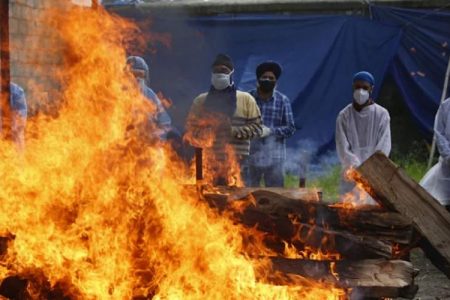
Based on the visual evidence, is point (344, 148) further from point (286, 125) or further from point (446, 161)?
point (446, 161)

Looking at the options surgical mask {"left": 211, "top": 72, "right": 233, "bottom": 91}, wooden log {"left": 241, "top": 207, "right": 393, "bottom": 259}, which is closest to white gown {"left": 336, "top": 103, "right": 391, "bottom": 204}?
surgical mask {"left": 211, "top": 72, "right": 233, "bottom": 91}

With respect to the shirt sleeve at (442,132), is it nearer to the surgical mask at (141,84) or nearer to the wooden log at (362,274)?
the surgical mask at (141,84)

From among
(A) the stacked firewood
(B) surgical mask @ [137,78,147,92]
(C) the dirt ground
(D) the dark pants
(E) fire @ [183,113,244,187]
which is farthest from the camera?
(D) the dark pants

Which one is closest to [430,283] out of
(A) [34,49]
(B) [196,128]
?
(B) [196,128]

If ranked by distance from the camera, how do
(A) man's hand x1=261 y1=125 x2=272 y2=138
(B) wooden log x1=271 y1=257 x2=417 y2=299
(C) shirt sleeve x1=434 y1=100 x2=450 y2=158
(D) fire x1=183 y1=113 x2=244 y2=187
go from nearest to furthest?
(B) wooden log x1=271 y1=257 x2=417 y2=299 < (D) fire x1=183 y1=113 x2=244 y2=187 < (A) man's hand x1=261 y1=125 x2=272 y2=138 < (C) shirt sleeve x1=434 y1=100 x2=450 y2=158

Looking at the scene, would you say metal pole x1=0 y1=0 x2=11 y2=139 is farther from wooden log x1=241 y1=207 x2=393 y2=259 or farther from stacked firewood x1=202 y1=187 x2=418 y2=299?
wooden log x1=241 y1=207 x2=393 y2=259

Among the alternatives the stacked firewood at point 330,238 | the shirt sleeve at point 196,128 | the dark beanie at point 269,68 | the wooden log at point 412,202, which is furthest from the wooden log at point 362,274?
the dark beanie at point 269,68

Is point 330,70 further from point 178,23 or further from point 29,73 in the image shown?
point 29,73

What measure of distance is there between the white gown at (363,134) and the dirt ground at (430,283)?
1084 mm

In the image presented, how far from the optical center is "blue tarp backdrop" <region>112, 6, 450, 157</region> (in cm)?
1003

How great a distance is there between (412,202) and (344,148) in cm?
282

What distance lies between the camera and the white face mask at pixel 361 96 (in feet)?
22.6

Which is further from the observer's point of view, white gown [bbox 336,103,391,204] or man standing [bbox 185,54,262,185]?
white gown [bbox 336,103,391,204]

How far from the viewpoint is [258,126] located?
265 inches
